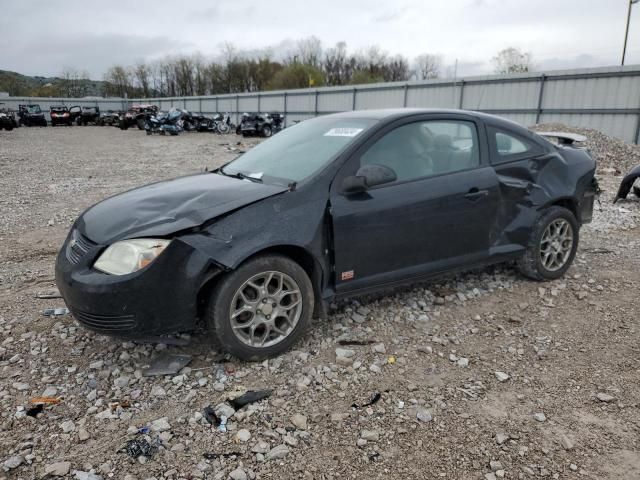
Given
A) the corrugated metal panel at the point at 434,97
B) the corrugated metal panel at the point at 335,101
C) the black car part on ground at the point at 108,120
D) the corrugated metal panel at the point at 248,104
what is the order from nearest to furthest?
the corrugated metal panel at the point at 434,97
the corrugated metal panel at the point at 335,101
the corrugated metal panel at the point at 248,104
the black car part on ground at the point at 108,120

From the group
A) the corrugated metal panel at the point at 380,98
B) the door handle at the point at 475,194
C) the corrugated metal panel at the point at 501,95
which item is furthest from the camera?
the corrugated metal panel at the point at 380,98

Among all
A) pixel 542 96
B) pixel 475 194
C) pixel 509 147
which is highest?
pixel 542 96

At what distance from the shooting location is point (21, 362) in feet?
10.6

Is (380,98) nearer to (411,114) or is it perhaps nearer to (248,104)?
(248,104)

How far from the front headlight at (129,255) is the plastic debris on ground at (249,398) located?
952 millimetres

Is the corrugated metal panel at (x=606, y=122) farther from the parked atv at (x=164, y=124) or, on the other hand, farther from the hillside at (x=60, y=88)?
the hillside at (x=60, y=88)

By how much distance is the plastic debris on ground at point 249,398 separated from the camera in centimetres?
280

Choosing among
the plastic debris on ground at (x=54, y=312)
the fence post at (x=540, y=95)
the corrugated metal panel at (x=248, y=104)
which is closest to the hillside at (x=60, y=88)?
the corrugated metal panel at (x=248, y=104)

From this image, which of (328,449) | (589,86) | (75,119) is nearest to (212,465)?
(328,449)

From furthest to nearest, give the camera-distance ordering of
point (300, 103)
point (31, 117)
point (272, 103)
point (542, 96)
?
point (31, 117), point (272, 103), point (300, 103), point (542, 96)

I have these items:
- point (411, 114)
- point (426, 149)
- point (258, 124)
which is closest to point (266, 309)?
point (426, 149)

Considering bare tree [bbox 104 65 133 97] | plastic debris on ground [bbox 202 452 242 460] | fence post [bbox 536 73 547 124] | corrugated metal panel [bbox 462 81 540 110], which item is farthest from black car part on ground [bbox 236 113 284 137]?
bare tree [bbox 104 65 133 97]

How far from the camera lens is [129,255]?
9.48 feet

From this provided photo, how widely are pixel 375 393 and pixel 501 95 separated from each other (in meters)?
18.7
